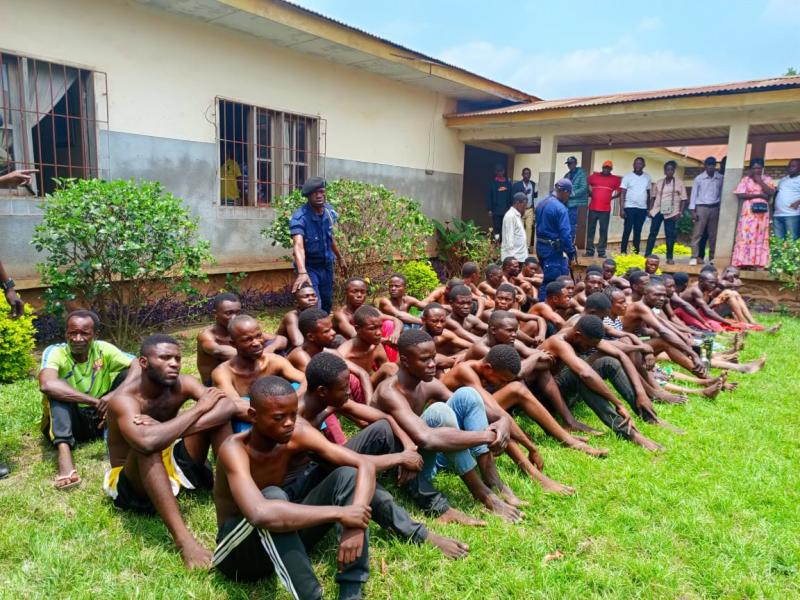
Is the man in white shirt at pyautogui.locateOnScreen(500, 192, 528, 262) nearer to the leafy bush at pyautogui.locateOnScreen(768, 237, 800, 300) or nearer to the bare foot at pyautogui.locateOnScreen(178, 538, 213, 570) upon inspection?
the leafy bush at pyautogui.locateOnScreen(768, 237, 800, 300)

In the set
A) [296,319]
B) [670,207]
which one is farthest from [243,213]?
[670,207]

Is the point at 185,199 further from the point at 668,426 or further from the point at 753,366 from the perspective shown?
the point at 753,366

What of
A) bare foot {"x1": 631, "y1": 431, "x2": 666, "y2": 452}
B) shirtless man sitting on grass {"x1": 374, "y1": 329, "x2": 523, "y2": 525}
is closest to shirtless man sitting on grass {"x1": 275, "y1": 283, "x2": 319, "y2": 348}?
shirtless man sitting on grass {"x1": 374, "y1": 329, "x2": 523, "y2": 525}

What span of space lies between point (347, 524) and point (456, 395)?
1.35 metres

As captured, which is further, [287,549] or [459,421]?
[459,421]

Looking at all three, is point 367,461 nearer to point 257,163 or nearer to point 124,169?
point 124,169

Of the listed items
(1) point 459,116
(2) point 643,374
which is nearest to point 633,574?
(2) point 643,374

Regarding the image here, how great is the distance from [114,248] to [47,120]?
6.95ft

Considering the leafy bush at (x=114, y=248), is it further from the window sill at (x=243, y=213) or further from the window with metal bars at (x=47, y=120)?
the window sill at (x=243, y=213)

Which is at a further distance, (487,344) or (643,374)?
(643,374)

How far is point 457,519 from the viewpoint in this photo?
3234 millimetres

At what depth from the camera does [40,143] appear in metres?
6.53

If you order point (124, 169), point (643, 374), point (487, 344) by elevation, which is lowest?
point (643, 374)

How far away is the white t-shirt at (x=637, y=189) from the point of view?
37.2ft
